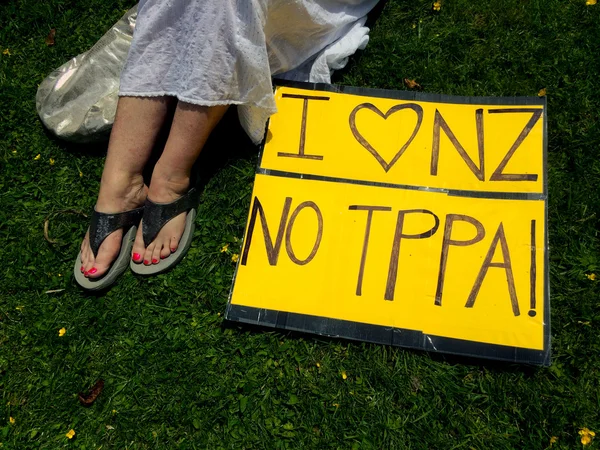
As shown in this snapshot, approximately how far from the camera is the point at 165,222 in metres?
2.20

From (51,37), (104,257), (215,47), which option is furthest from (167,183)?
(51,37)

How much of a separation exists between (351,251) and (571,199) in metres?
0.99

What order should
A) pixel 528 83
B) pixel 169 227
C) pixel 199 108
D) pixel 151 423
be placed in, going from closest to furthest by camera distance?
pixel 199 108
pixel 151 423
pixel 169 227
pixel 528 83

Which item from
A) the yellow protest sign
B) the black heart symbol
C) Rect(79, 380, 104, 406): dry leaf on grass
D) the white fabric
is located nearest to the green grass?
Rect(79, 380, 104, 406): dry leaf on grass

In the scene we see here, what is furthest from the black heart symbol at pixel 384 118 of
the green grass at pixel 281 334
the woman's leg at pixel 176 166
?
the woman's leg at pixel 176 166

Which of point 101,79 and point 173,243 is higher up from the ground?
point 101,79

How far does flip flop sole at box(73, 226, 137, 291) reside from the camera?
7.23 ft

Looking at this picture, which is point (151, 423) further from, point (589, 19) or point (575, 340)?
point (589, 19)

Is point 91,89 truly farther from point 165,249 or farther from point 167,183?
point 165,249

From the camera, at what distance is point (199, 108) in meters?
1.93

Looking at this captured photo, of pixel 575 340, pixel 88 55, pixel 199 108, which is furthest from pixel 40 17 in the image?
pixel 575 340

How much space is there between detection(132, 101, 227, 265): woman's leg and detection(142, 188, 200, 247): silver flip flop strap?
0.06ft

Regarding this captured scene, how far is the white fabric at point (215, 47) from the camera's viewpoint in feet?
5.85

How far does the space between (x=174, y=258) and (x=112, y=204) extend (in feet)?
1.16
